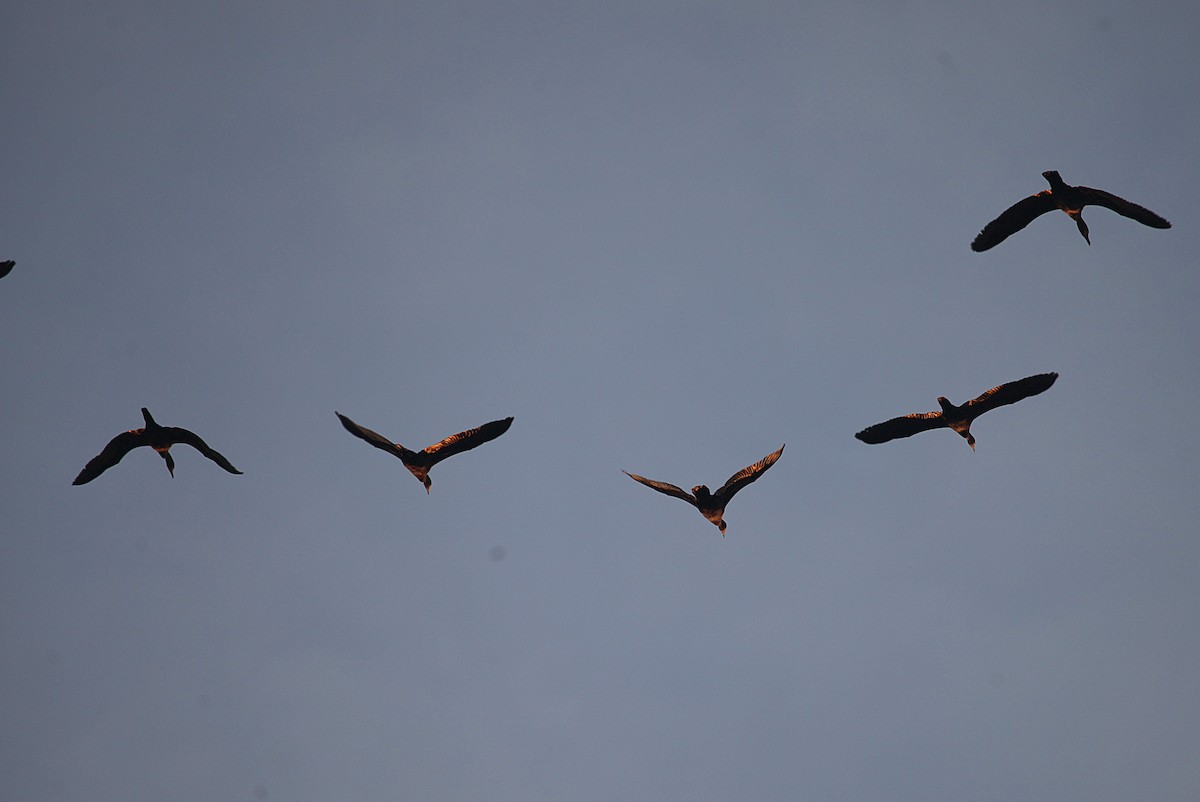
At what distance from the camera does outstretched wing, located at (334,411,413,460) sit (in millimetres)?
23189

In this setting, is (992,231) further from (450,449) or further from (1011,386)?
(450,449)

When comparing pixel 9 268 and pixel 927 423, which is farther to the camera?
pixel 927 423

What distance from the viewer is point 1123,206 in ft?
88.0

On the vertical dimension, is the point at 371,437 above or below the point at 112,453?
below

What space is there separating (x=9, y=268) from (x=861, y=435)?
2115 cm

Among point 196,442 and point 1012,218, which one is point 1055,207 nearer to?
point 1012,218

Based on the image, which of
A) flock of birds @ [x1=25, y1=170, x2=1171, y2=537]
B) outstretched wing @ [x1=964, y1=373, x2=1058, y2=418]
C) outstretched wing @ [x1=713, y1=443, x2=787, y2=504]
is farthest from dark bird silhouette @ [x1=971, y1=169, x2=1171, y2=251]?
outstretched wing @ [x1=713, y1=443, x2=787, y2=504]

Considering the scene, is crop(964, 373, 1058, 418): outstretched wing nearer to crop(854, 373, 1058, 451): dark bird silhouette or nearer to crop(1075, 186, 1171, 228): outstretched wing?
crop(854, 373, 1058, 451): dark bird silhouette

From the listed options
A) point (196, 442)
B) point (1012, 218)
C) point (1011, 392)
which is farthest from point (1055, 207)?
point (196, 442)

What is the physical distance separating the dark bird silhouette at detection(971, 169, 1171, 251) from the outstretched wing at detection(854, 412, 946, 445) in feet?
14.9

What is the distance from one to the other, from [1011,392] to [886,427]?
10.6ft

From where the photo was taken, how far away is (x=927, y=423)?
2916 centimetres

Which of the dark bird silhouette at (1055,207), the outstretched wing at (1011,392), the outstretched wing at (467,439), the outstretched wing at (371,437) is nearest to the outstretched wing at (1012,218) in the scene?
the dark bird silhouette at (1055,207)

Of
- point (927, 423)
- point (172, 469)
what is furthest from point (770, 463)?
point (172, 469)
